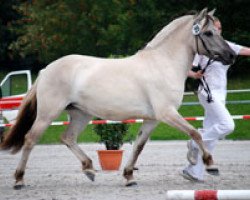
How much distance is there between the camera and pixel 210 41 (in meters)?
11.1

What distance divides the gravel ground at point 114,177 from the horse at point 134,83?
0.41m

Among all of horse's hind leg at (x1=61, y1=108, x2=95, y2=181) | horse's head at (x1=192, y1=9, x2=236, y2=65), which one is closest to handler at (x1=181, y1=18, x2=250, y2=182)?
horse's head at (x1=192, y1=9, x2=236, y2=65)

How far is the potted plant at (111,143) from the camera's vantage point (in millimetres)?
13547

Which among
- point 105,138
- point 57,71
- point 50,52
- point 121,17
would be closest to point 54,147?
point 105,138

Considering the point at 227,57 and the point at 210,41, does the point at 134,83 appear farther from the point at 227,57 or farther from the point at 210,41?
the point at 227,57

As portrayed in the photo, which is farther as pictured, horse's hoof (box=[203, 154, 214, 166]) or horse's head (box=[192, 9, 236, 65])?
horse's head (box=[192, 9, 236, 65])

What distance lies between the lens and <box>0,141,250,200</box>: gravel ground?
1027 centimetres

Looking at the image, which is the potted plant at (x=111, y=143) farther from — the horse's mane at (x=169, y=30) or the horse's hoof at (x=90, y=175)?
the horse's mane at (x=169, y=30)

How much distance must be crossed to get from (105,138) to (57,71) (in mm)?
2776

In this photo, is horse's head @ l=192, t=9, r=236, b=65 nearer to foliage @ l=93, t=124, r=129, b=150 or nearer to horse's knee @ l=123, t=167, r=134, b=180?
horse's knee @ l=123, t=167, r=134, b=180

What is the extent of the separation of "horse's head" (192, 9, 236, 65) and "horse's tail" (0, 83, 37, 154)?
2589 millimetres

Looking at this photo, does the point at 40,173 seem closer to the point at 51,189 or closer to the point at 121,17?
the point at 51,189

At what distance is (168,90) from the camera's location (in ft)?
35.8

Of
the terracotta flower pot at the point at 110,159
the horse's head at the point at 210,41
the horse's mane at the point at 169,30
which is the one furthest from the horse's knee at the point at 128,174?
the terracotta flower pot at the point at 110,159
